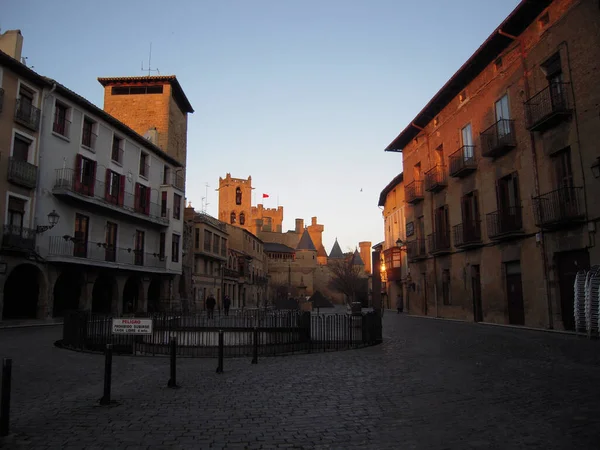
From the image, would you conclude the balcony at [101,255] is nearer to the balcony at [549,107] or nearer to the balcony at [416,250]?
the balcony at [416,250]

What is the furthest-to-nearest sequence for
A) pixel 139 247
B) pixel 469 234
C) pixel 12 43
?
pixel 139 247 → pixel 12 43 → pixel 469 234

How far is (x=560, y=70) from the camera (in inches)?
653

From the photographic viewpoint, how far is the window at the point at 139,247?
3173 cm

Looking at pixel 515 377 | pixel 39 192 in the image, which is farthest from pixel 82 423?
pixel 39 192

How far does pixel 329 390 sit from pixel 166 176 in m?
32.9

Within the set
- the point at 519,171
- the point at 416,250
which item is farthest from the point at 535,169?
the point at 416,250

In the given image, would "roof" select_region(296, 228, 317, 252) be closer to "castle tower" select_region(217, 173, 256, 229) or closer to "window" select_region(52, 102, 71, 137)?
"castle tower" select_region(217, 173, 256, 229)

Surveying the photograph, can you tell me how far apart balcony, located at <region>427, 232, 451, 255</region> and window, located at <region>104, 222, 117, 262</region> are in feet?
63.8

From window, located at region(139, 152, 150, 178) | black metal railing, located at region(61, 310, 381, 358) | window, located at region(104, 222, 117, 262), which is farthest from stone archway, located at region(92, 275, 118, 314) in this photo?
black metal railing, located at region(61, 310, 381, 358)

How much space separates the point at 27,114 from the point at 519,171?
22.6m

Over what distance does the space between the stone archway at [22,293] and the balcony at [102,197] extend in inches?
173

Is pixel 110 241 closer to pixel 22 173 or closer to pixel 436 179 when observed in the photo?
pixel 22 173

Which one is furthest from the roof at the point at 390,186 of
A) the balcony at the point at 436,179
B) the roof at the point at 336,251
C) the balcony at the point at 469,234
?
the roof at the point at 336,251

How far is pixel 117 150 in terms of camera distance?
30.4 m
